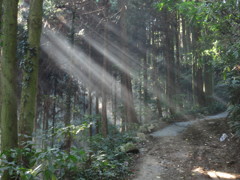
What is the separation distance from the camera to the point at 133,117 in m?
15.2

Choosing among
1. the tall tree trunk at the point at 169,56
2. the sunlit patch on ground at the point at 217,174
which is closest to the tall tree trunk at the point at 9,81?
the sunlit patch on ground at the point at 217,174

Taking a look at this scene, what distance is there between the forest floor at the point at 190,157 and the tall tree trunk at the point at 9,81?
379cm

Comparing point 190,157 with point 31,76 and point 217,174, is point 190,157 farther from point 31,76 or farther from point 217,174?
point 31,76

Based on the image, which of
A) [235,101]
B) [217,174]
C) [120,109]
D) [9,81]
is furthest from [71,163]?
[120,109]

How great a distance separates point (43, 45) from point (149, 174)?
40.2ft

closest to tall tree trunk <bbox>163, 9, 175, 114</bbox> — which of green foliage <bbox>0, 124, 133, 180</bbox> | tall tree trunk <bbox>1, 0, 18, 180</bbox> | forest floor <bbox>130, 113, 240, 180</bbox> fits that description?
forest floor <bbox>130, 113, 240, 180</bbox>

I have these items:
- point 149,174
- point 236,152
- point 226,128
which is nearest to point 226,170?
point 236,152

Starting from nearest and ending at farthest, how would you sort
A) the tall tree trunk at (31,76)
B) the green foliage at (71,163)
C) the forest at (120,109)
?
the green foliage at (71,163) < the forest at (120,109) < the tall tree trunk at (31,76)

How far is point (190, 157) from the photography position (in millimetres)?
7969

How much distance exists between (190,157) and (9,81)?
21.5 feet

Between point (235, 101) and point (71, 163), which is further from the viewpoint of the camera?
point (235, 101)

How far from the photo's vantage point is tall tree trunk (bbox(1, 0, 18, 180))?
14.9 ft

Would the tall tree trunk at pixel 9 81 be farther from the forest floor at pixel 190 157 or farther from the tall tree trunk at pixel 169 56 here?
the tall tree trunk at pixel 169 56

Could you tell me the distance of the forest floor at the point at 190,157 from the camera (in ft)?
21.2
